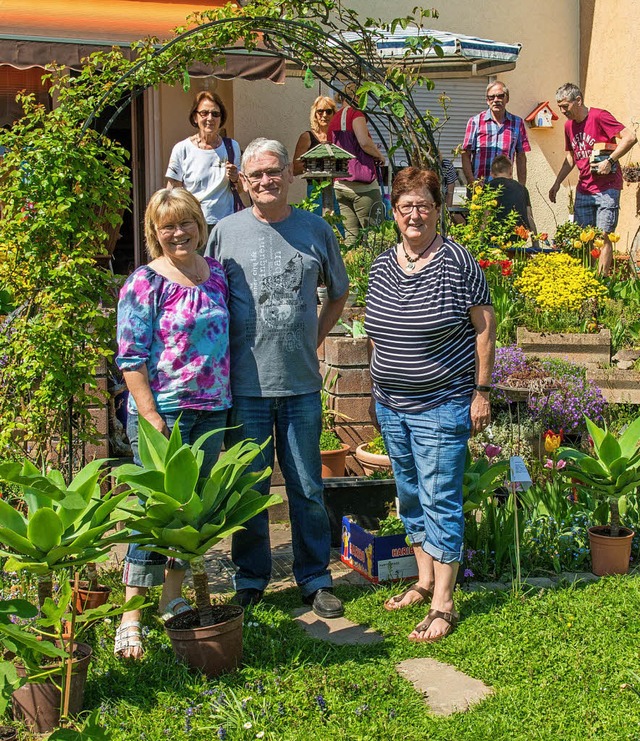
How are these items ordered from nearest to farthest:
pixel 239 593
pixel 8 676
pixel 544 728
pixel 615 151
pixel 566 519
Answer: pixel 8 676, pixel 544 728, pixel 239 593, pixel 566 519, pixel 615 151

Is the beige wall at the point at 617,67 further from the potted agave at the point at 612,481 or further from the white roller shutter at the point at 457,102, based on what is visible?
the potted agave at the point at 612,481

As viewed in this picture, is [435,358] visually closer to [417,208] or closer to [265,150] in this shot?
[417,208]

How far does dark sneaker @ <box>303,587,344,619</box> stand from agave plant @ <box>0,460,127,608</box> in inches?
50.4

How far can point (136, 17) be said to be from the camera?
8984 mm

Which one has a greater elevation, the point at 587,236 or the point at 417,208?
the point at 417,208

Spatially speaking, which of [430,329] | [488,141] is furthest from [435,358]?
[488,141]

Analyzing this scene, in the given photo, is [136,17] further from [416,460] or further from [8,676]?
[8,676]

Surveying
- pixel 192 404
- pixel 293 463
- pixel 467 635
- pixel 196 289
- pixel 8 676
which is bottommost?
pixel 467 635

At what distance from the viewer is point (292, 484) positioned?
14.6 ft

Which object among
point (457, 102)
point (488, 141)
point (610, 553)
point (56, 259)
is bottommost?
point (610, 553)

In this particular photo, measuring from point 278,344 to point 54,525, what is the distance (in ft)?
4.56

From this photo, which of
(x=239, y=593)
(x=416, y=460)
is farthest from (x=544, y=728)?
(x=239, y=593)

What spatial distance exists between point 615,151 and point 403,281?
559cm

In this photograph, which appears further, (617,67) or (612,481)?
(617,67)
